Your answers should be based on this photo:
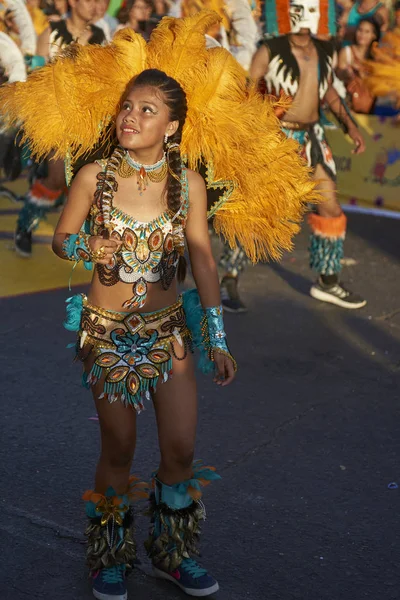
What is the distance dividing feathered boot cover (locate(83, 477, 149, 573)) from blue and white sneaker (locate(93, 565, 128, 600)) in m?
0.02

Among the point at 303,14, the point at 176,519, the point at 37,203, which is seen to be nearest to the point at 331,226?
the point at 303,14

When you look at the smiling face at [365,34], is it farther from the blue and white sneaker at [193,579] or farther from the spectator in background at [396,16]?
the blue and white sneaker at [193,579]

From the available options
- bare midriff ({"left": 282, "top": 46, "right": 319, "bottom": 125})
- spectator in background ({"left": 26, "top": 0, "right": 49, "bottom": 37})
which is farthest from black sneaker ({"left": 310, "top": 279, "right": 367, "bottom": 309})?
spectator in background ({"left": 26, "top": 0, "right": 49, "bottom": 37})

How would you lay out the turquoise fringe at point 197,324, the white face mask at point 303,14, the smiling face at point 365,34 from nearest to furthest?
1. the turquoise fringe at point 197,324
2. the white face mask at point 303,14
3. the smiling face at point 365,34

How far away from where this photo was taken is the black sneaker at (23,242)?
8375mm

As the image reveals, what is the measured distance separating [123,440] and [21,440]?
154 centimetres

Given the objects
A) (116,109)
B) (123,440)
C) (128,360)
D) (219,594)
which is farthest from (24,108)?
(219,594)

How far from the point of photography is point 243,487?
449cm

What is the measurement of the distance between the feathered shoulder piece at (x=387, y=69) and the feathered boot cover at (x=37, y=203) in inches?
161

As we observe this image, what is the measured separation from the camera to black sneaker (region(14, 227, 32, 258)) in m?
8.38

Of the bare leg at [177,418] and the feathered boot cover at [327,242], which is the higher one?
the bare leg at [177,418]

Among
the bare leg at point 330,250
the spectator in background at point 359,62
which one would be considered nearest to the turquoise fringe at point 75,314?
the bare leg at point 330,250

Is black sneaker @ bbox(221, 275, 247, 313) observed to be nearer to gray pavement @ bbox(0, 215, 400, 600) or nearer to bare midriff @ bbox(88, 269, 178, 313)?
gray pavement @ bbox(0, 215, 400, 600)

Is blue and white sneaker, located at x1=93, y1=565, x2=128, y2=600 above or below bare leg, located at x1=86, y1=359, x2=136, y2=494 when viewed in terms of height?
below
